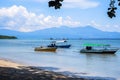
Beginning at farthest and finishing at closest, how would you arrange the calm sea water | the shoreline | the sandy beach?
the calm sea water → the shoreline → the sandy beach

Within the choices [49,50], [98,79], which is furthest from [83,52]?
[98,79]

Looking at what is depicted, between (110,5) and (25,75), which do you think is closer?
(110,5)

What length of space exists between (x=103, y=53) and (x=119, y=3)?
52.4 m

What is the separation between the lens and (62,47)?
309 ft

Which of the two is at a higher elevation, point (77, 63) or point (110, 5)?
point (110, 5)

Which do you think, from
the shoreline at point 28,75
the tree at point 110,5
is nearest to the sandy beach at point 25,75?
the shoreline at point 28,75

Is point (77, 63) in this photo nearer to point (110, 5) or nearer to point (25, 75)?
point (25, 75)

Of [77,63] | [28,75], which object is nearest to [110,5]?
[28,75]

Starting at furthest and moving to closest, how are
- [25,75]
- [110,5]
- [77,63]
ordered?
[77,63]
[25,75]
[110,5]

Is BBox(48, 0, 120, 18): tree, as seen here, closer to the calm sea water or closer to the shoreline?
the shoreline

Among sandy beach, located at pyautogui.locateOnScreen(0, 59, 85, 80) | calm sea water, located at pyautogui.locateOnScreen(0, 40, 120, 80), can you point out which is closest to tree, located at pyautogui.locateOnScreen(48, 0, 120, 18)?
sandy beach, located at pyautogui.locateOnScreen(0, 59, 85, 80)

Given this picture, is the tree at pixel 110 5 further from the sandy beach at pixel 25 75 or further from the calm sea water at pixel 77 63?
the calm sea water at pixel 77 63

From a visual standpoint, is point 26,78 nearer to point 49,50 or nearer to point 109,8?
point 109,8

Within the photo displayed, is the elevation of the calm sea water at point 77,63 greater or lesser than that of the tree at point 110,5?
lesser
